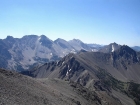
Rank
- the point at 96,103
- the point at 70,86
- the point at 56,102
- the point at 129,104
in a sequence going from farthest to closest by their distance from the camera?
1. the point at 129,104
2. the point at 70,86
3. the point at 96,103
4. the point at 56,102

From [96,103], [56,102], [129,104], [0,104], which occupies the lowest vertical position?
[129,104]

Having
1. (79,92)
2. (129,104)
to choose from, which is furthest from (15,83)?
(129,104)

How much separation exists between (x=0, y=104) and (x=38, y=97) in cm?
2029

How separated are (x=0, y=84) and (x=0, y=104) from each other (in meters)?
14.9

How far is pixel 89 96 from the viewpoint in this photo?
108 metres

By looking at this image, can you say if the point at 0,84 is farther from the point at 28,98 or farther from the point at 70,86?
the point at 70,86

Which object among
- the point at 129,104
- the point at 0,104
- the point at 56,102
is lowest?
the point at 129,104

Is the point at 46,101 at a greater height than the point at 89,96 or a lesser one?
greater

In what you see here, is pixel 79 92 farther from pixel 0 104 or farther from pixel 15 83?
pixel 0 104

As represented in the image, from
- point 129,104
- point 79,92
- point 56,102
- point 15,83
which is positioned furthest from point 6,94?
point 129,104

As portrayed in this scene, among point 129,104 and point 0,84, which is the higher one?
point 0,84

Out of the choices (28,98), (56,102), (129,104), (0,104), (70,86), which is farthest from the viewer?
(129,104)

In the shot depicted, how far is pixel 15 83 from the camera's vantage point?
68.6 metres

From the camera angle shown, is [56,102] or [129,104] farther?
[129,104]
